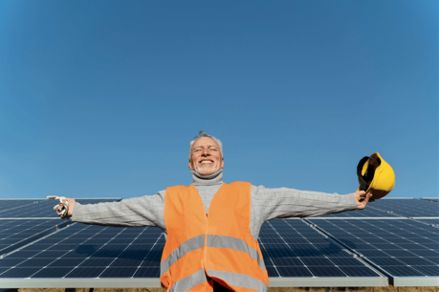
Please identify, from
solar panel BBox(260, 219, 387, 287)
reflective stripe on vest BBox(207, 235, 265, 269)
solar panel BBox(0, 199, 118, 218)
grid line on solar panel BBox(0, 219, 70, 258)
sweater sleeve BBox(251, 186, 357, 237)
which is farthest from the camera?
solar panel BBox(0, 199, 118, 218)

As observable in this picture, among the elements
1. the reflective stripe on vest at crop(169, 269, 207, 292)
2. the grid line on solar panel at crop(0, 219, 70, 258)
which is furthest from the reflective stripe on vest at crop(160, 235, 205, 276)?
the grid line on solar panel at crop(0, 219, 70, 258)

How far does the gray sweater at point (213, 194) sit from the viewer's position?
318cm

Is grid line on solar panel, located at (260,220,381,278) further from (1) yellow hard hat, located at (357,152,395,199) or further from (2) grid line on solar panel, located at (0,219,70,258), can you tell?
(2) grid line on solar panel, located at (0,219,70,258)

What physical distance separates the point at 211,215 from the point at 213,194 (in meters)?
0.29

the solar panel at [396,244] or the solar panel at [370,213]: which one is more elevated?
the solar panel at [370,213]

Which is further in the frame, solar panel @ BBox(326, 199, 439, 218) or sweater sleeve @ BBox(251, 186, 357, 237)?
solar panel @ BBox(326, 199, 439, 218)

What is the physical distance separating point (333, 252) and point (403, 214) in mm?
4321

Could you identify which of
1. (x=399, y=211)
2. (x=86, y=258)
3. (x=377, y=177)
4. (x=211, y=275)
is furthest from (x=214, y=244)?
(x=399, y=211)

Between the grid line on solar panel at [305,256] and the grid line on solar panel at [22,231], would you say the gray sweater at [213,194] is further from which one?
the grid line on solar panel at [22,231]

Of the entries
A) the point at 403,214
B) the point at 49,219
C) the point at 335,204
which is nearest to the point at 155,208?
the point at 335,204

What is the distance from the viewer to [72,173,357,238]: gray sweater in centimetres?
318

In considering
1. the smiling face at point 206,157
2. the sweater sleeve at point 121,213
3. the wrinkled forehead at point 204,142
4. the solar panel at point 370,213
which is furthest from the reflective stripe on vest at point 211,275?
the solar panel at point 370,213

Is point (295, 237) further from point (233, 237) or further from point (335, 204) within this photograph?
point (233, 237)

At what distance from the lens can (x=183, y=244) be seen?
2863 millimetres
